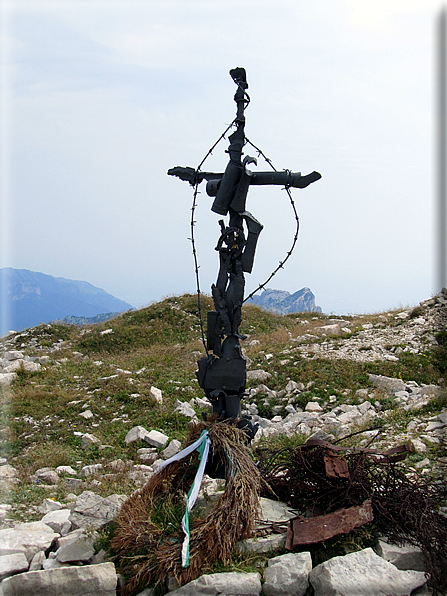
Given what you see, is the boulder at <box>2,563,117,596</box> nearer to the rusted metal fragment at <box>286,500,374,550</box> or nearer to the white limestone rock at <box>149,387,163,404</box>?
the rusted metal fragment at <box>286,500,374,550</box>

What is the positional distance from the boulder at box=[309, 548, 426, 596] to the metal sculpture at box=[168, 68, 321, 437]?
1595 millimetres

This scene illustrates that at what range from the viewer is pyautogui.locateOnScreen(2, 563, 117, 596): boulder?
3447 mm

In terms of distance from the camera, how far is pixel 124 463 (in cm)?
702

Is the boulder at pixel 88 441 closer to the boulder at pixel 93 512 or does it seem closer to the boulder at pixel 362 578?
the boulder at pixel 93 512

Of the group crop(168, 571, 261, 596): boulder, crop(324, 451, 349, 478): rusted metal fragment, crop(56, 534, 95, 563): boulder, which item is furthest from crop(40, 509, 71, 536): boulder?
crop(324, 451, 349, 478): rusted metal fragment

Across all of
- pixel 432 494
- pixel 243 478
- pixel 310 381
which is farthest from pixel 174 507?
pixel 310 381

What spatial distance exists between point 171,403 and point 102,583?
240 inches

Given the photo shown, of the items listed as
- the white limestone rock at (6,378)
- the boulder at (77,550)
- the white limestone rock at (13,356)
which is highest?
Answer: the white limestone rock at (13,356)

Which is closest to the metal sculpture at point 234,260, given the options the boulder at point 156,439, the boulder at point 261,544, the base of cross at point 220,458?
the base of cross at point 220,458

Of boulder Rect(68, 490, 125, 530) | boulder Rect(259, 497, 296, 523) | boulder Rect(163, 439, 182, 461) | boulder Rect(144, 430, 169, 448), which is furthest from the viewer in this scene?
boulder Rect(144, 430, 169, 448)

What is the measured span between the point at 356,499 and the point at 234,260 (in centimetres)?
258

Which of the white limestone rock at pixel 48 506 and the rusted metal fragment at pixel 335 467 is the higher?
the rusted metal fragment at pixel 335 467

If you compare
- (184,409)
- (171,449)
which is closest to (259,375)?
(184,409)

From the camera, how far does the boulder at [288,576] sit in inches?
130
